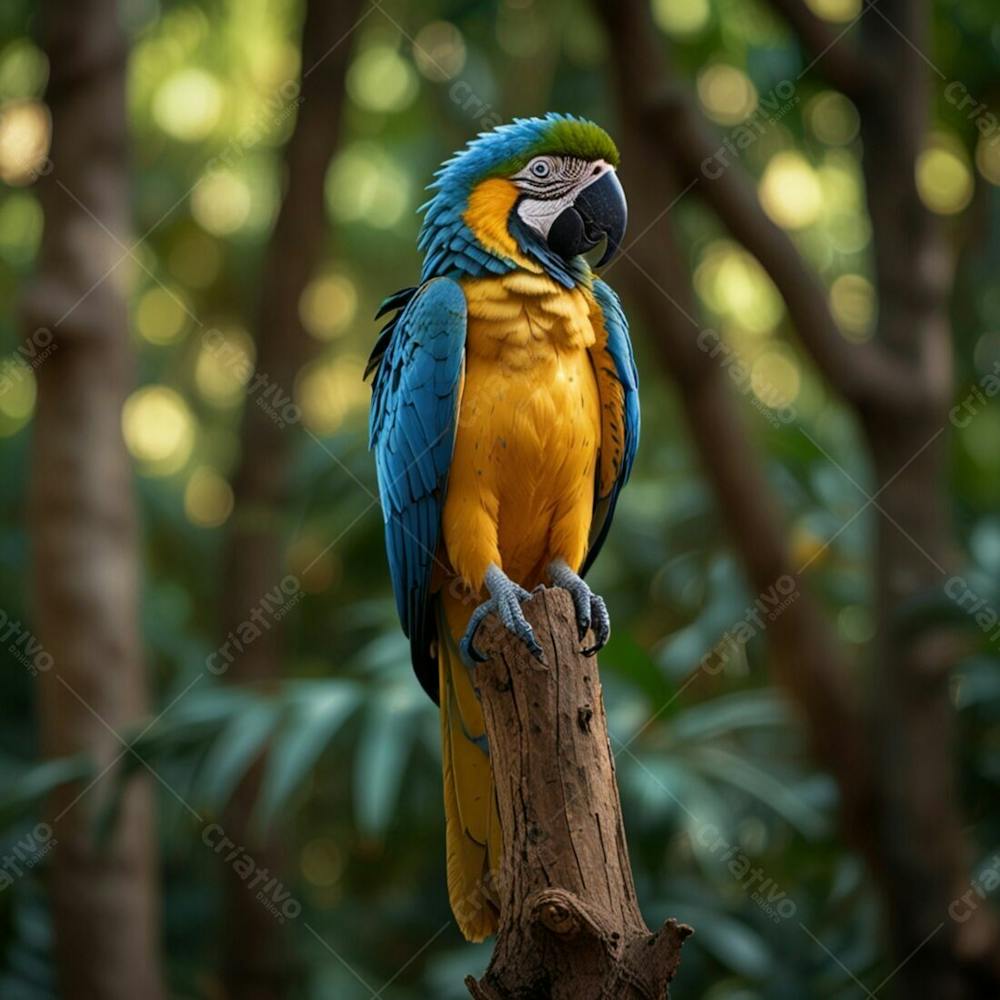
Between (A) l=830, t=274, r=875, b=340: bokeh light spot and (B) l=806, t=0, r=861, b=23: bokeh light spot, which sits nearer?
(B) l=806, t=0, r=861, b=23: bokeh light spot

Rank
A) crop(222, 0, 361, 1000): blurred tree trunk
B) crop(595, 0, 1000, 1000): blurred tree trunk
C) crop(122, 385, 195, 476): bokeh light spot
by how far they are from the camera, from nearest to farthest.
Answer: crop(595, 0, 1000, 1000): blurred tree trunk < crop(222, 0, 361, 1000): blurred tree trunk < crop(122, 385, 195, 476): bokeh light spot

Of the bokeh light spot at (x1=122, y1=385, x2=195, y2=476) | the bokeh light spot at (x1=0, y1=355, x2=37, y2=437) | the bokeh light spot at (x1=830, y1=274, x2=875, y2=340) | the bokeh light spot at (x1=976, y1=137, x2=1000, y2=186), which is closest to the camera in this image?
the bokeh light spot at (x1=976, y1=137, x2=1000, y2=186)

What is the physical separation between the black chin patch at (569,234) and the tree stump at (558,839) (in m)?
0.79

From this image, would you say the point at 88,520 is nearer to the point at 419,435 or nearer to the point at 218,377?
the point at 419,435

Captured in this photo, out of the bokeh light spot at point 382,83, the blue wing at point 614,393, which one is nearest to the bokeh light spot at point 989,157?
the blue wing at point 614,393

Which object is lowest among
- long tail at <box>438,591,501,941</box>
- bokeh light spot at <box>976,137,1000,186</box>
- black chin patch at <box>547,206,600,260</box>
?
long tail at <box>438,591,501,941</box>

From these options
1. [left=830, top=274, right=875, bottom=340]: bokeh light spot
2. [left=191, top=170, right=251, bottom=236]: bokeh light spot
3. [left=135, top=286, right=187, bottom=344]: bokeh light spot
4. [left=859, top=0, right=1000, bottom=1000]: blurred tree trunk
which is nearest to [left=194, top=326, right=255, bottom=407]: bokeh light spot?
[left=135, top=286, right=187, bottom=344]: bokeh light spot

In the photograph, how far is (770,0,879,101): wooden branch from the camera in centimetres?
394

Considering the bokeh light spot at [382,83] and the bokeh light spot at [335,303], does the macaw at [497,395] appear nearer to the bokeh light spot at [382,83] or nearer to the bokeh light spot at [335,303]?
the bokeh light spot at [382,83]

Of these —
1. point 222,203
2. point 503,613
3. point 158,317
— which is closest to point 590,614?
point 503,613

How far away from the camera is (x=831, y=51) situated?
13.1 feet

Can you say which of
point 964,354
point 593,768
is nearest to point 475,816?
point 593,768

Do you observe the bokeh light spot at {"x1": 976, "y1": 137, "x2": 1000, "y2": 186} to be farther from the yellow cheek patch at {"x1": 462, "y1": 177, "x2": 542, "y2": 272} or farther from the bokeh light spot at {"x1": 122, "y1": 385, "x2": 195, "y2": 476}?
the bokeh light spot at {"x1": 122, "y1": 385, "x2": 195, "y2": 476}

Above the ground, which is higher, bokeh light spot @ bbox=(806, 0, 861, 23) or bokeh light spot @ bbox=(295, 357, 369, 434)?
bokeh light spot @ bbox=(806, 0, 861, 23)
